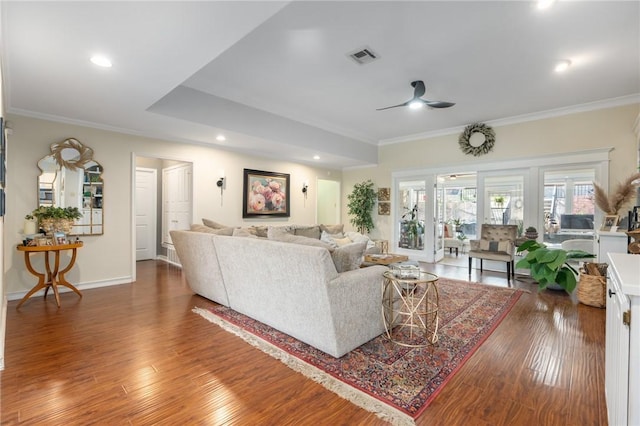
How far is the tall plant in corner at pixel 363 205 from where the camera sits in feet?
24.4

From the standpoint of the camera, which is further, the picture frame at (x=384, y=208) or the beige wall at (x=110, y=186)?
the picture frame at (x=384, y=208)

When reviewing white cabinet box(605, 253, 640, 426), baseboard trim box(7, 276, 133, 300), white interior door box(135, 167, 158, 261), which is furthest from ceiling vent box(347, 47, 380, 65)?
white interior door box(135, 167, 158, 261)

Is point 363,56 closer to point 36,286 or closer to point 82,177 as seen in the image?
point 82,177

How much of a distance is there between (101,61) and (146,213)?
504 cm

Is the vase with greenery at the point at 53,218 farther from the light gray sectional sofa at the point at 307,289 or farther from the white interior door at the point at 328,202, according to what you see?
the white interior door at the point at 328,202

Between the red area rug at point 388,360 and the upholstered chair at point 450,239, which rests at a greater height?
the upholstered chair at point 450,239

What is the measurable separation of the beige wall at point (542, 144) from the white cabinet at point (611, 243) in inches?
52.8

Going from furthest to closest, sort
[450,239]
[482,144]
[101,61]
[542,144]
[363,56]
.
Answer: [450,239], [482,144], [542,144], [363,56], [101,61]

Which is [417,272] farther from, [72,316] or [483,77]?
[72,316]

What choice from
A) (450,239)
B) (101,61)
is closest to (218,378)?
(101,61)

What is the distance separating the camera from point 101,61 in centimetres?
252

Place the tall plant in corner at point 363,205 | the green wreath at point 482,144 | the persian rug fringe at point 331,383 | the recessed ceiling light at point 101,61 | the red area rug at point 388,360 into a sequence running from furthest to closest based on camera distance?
1. the tall plant in corner at point 363,205
2. the green wreath at point 482,144
3. the recessed ceiling light at point 101,61
4. the red area rug at point 388,360
5. the persian rug fringe at point 331,383

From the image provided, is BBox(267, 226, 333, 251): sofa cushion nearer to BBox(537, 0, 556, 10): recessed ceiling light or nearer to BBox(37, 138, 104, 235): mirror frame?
BBox(537, 0, 556, 10): recessed ceiling light

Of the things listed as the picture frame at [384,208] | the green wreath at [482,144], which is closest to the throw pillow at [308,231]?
the picture frame at [384,208]
